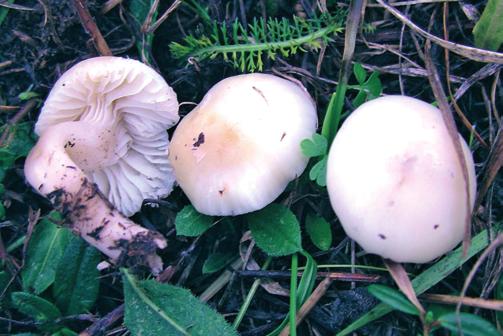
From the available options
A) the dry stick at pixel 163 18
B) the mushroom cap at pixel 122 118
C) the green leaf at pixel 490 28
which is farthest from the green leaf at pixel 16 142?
the green leaf at pixel 490 28

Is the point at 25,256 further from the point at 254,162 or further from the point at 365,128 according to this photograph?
the point at 365,128

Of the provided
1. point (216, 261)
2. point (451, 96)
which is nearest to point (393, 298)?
point (216, 261)

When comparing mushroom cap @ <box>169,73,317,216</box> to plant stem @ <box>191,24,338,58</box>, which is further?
plant stem @ <box>191,24,338,58</box>

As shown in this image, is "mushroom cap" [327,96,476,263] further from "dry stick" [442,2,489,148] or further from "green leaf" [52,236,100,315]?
"green leaf" [52,236,100,315]

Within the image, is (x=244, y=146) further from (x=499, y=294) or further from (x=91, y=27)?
(x=499, y=294)

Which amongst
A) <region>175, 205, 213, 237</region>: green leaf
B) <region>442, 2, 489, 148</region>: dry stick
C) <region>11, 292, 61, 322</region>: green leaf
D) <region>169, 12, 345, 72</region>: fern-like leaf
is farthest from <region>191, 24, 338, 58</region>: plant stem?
<region>11, 292, 61, 322</region>: green leaf
